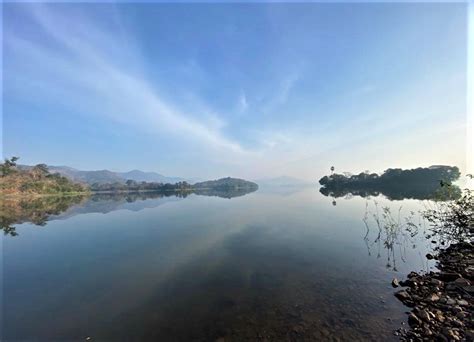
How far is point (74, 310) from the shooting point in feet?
24.1

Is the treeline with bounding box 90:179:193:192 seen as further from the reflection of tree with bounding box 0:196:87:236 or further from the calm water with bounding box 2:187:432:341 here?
the calm water with bounding box 2:187:432:341

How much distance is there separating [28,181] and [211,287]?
11288 centimetres

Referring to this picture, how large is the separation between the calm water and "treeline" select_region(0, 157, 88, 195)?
89.5 m

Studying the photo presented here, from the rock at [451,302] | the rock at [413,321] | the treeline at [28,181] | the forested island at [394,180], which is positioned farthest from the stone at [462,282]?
the treeline at [28,181]

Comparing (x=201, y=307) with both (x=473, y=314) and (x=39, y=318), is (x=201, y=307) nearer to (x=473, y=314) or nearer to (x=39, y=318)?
(x=39, y=318)

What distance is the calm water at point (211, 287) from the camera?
20.0 feet

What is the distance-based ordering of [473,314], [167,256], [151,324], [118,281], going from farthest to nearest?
[167,256], [118,281], [151,324], [473,314]

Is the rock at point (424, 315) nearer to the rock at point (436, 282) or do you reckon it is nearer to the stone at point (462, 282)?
the rock at point (436, 282)

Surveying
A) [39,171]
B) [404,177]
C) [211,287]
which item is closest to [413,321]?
[211,287]

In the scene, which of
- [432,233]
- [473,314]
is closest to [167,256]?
[473,314]

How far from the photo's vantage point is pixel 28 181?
3369 inches

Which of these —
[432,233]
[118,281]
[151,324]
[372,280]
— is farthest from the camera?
[432,233]

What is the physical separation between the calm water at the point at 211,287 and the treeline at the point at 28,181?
8953 centimetres

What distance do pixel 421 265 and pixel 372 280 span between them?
3.39 m
